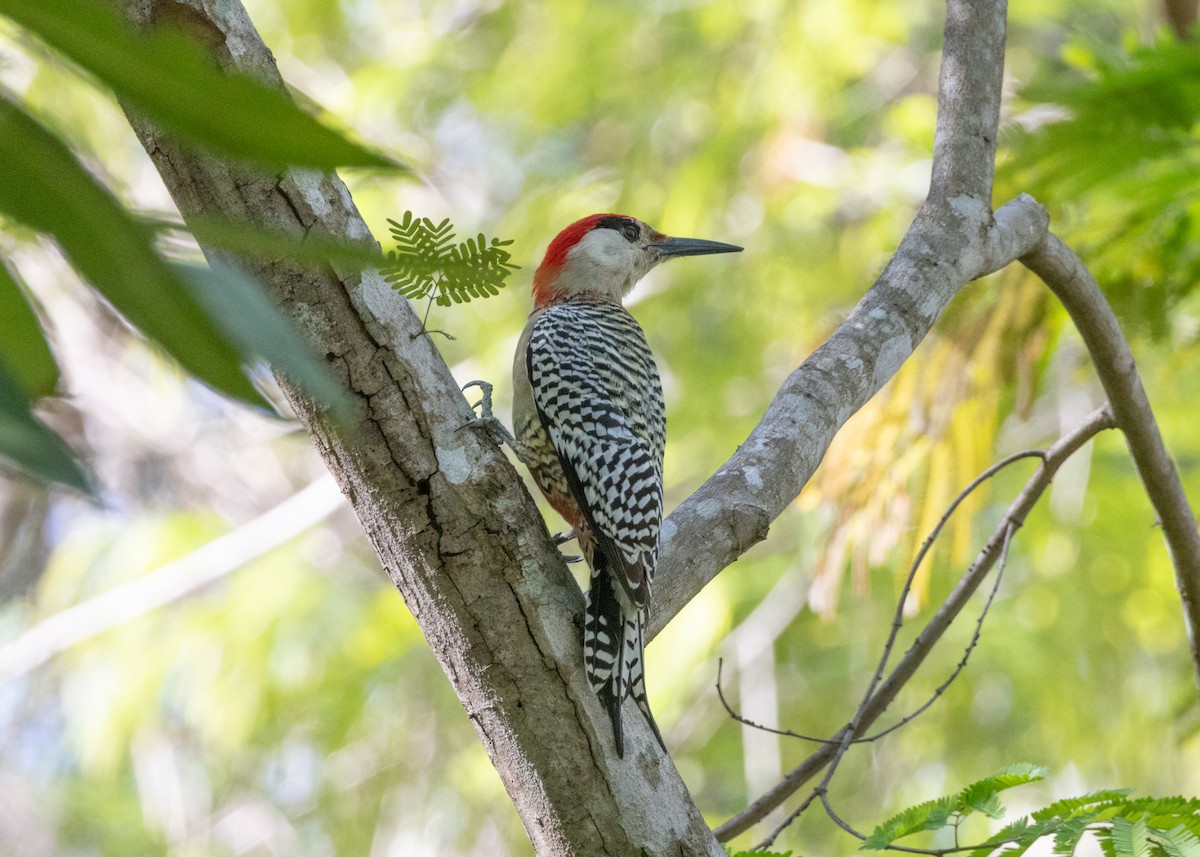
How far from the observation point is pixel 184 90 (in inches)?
18.7

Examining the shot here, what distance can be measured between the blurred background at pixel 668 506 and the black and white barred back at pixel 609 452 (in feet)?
9.18

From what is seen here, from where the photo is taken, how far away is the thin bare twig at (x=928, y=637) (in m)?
2.64

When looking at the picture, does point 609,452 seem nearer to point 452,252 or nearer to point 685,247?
point 685,247

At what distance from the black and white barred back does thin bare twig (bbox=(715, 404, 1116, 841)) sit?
63 centimetres

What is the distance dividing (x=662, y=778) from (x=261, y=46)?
135 cm

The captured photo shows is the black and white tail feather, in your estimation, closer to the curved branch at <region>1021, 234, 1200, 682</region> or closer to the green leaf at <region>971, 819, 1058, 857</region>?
the green leaf at <region>971, 819, 1058, 857</region>

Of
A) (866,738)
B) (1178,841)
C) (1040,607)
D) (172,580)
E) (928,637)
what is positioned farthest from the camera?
(172,580)

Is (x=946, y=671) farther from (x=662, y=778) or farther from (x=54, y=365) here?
(x=54, y=365)

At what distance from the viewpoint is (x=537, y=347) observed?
10.7 feet

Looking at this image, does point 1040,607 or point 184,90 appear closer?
point 184,90

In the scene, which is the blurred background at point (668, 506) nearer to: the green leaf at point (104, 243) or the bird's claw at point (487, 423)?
the bird's claw at point (487, 423)

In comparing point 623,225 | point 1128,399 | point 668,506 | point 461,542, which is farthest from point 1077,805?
point 668,506

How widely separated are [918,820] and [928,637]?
57 centimetres

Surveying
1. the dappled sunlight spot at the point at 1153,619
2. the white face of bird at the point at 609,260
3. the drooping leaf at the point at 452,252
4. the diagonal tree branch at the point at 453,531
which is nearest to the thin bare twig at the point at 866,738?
the diagonal tree branch at the point at 453,531
